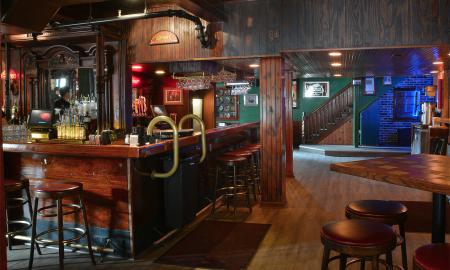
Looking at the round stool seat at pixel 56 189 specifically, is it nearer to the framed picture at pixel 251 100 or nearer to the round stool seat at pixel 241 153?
the round stool seat at pixel 241 153

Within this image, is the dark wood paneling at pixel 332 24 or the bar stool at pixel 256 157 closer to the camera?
the dark wood paneling at pixel 332 24

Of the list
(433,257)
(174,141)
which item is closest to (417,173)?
(433,257)

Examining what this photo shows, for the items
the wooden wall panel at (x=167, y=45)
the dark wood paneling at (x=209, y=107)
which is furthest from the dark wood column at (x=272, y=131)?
the dark wood paneling at (x=209, y=107)

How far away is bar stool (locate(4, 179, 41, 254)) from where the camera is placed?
4022mm

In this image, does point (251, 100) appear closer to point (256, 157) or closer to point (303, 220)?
point (256, 157)

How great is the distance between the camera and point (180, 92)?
11266 mm

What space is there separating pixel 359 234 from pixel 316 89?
43.2 ft

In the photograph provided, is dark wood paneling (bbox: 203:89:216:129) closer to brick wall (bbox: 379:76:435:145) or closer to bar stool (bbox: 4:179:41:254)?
brick wall (bbox: 379:76:435:145)

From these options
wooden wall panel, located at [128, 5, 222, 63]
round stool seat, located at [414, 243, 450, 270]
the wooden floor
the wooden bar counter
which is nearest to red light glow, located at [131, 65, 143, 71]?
wooden wall panel, located at [128, 5, 222, 63]

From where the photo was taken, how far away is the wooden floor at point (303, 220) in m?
3.93

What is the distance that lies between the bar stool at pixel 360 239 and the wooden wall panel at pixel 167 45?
4235 mm

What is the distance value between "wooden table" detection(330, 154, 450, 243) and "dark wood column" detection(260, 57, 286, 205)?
9.73ft

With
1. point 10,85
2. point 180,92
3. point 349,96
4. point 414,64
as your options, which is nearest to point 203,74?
point 180,92

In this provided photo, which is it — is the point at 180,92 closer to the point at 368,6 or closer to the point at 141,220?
the point at 368,6
